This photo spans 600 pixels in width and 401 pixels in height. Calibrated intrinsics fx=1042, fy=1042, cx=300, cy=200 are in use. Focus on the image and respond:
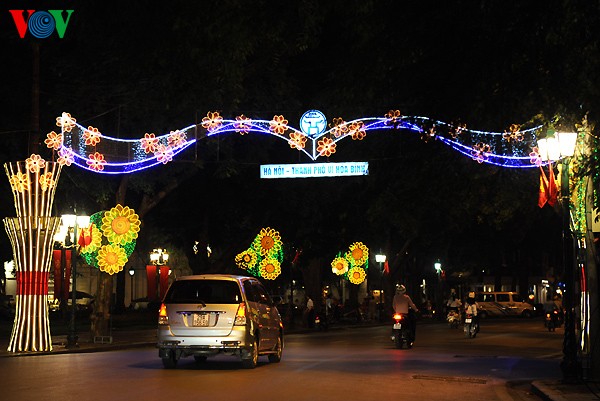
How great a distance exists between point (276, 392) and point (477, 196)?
56.2ft

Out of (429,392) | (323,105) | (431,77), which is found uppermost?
(323,105)

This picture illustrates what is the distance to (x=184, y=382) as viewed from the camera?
671 inches

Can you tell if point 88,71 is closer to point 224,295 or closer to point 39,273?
point 39,273

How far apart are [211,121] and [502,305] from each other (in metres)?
50.6

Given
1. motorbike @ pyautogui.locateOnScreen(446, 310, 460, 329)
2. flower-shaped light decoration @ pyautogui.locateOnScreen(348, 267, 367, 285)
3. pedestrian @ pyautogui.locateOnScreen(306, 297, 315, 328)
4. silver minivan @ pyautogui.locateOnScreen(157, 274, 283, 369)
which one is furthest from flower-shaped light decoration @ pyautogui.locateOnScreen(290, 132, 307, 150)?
flower-shaped light decoration @ pyautogui.locateOnScreen(348, 267, 367, 285)

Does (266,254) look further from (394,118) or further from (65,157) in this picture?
(394,118)

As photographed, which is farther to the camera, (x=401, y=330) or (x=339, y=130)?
(x=401, y=330)

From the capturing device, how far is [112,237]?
30578 millimetres

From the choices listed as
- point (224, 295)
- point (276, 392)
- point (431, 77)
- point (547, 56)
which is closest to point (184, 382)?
point (276, 392)

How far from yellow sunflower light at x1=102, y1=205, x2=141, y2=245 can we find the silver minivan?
10.3m

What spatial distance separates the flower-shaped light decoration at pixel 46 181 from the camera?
89.1 feet

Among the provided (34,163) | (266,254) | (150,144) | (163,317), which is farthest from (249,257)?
(163,317)

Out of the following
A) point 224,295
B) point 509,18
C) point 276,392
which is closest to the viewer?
point 509,18

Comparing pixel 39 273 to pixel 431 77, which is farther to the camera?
pixel 39 273
